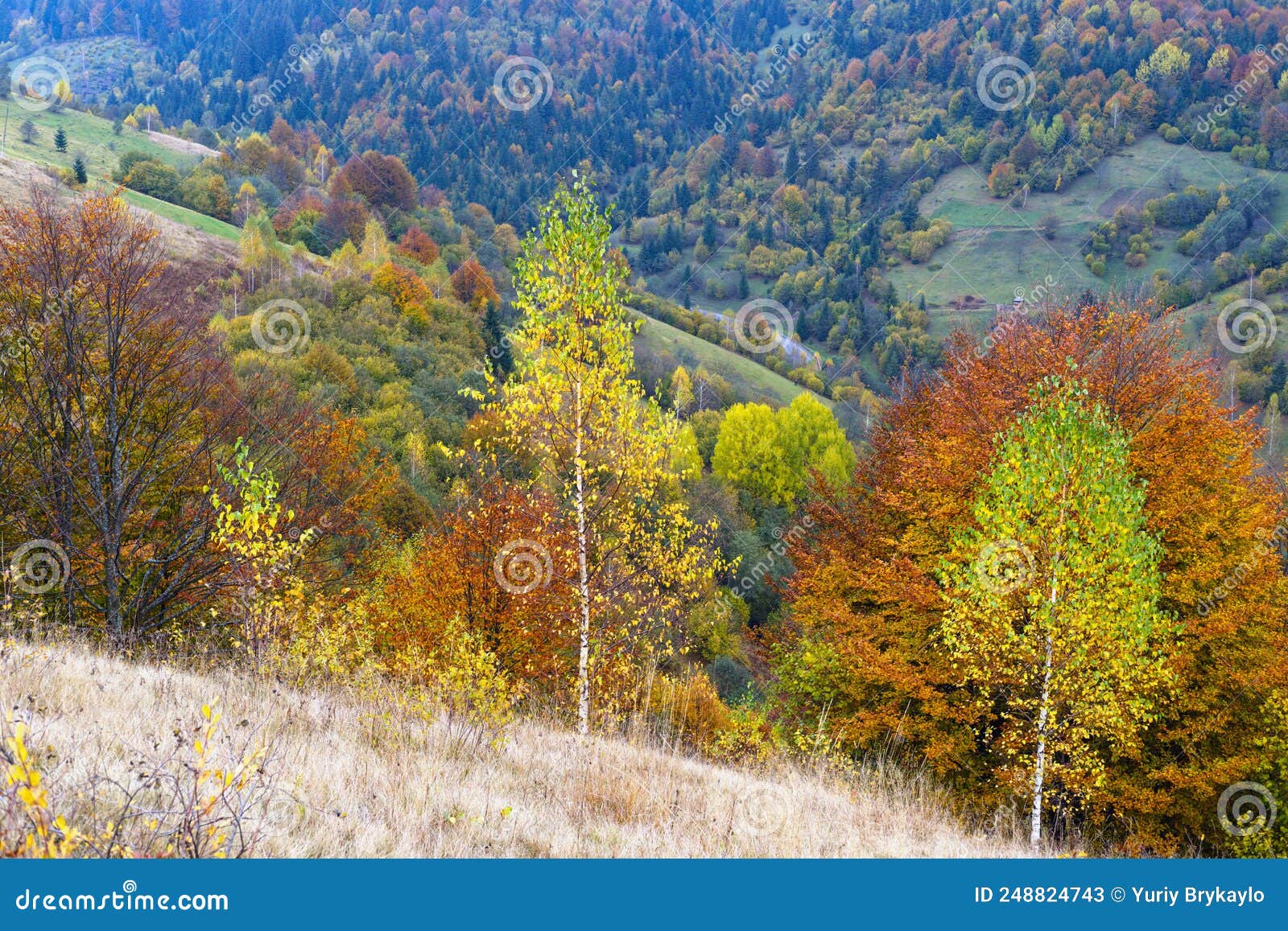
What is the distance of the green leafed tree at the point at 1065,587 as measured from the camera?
11594 millimetres

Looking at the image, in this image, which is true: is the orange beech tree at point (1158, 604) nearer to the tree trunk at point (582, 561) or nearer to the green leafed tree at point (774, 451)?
the tree trunk at point (582, 561)

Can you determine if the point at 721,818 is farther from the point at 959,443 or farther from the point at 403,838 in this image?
the point at 959,443

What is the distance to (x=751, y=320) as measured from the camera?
166 metres

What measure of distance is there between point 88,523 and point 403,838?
14.9 meters

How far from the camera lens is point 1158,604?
16.0 metres

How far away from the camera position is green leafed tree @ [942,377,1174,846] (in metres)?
11.6

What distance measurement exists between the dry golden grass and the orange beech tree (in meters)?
7.29

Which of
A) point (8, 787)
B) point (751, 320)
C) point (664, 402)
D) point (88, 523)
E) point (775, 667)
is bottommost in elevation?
point (775, 667)

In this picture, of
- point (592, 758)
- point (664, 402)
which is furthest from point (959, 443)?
point (664, 402)

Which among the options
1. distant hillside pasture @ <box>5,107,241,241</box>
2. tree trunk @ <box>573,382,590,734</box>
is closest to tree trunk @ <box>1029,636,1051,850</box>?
tree trunk @ <box>573,382,590,734</box>

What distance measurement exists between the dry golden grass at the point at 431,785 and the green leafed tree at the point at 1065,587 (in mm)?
4102

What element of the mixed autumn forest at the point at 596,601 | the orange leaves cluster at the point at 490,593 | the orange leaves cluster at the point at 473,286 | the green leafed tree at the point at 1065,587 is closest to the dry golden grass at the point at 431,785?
the mixed autumn forest at the point at 596,601

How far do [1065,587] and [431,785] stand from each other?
34.3 ft

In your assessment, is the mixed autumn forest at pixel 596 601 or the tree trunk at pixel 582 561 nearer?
the mixed autumn forest at pixel 596 601
